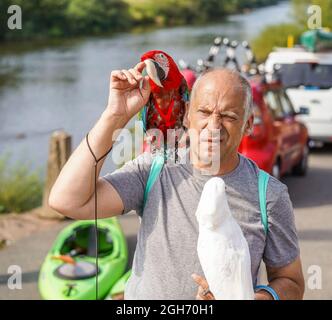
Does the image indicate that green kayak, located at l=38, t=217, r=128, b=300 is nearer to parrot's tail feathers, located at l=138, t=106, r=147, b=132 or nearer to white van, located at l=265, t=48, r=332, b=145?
parrot's tail feathers, located at l=138, t=106, r=147, b=132

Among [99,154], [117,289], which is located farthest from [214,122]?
[117,289]

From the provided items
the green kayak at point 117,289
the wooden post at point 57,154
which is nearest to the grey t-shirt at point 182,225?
the green kayak at point 117,289

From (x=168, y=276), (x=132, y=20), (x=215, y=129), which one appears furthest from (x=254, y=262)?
(x=132, y=20)

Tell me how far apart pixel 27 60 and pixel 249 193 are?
28.4 meters

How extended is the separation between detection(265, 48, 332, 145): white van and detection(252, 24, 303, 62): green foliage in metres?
14.3

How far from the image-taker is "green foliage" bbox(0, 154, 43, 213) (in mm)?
8742

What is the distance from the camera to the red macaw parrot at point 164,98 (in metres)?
2.23

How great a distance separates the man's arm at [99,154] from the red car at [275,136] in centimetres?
525

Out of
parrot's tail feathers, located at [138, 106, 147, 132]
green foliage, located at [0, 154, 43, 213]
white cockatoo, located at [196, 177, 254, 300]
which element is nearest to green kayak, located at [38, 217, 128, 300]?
green foliage, located at [0, 154, 43, 213]

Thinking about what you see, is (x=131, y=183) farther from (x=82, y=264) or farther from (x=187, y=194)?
(x=82, y=264)

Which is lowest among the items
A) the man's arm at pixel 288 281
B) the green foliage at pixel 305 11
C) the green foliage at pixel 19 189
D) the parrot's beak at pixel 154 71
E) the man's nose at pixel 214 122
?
the green foliage at pixel 19 189

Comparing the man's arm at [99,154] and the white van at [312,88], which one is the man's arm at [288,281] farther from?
the white van at [312,88]

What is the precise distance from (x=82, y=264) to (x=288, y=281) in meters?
3.61

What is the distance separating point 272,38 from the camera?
26375mm
